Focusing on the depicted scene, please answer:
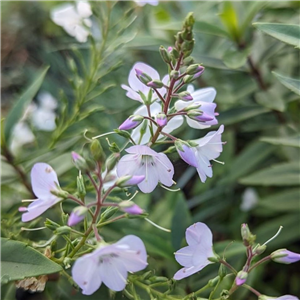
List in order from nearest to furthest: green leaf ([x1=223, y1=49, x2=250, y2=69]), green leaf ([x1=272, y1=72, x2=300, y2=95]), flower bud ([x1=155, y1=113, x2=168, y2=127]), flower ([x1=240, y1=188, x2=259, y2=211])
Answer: flower bud ([x1=155, y1=113, x2=168, y2=127]), green leaf ([x1=272, y1=72, x2=300, y2=95]), green leaf ([x1=223, y1=49, x2=250, y2=69]), flower ([x1=240, y1=188, x2=259, y2=211])

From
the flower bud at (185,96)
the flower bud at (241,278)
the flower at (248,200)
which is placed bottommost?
the flower at (248,200)

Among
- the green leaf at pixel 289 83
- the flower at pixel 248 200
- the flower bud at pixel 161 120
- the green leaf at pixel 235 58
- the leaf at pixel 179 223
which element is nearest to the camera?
the flower bud at pixel 161 120

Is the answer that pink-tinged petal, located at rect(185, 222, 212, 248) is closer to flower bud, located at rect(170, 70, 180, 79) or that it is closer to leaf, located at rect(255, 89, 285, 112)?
flower bud, located at rect(170, 70, 180, 79)

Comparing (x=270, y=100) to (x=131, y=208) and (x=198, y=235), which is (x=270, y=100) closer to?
(x=198, y=235)

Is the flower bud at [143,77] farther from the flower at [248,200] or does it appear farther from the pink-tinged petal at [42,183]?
the flower at [248,200]

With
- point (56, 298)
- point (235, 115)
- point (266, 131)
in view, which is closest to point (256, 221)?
point (266, 131)

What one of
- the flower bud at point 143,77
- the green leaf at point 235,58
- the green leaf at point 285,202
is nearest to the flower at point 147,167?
the flower bud at point 143,77

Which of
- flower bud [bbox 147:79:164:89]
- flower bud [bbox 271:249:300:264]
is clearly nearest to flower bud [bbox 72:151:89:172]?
flower bud [bbox 147:79:164:89]
